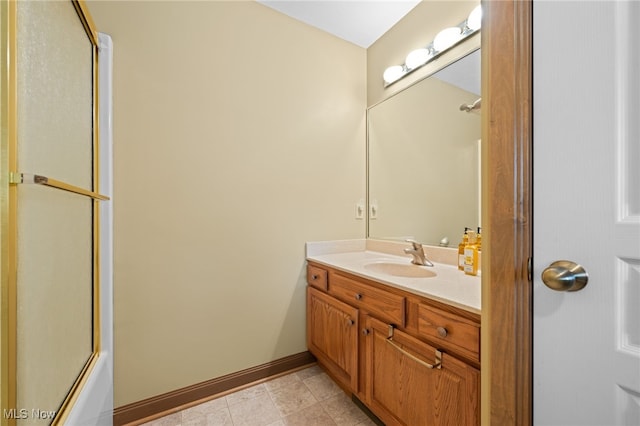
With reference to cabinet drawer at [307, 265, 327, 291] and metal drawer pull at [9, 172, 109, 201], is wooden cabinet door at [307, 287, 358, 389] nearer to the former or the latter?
cabinet drawer at [307, 265, 327, 291]

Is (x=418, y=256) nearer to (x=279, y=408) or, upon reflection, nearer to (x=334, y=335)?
(x=334, y=335)

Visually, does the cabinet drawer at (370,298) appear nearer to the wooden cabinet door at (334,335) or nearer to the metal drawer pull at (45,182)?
the wooden cabinet door at (334,335)

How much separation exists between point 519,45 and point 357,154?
4.76 ft

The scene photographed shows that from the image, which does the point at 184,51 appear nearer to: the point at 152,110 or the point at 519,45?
the point at 152,110

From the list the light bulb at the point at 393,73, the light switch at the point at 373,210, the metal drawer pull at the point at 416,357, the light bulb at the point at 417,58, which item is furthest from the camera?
the light switch at the point at 373,210

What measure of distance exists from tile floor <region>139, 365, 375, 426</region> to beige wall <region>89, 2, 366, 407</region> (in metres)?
0.15

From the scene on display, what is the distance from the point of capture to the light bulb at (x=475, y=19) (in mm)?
1325

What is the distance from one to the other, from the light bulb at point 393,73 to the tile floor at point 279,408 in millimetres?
2120

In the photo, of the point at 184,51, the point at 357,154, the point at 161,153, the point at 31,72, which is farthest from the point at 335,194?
the point at 31,72

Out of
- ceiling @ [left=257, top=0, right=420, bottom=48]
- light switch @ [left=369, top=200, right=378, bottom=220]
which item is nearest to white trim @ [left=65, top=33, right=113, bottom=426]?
ceiling @ [left=257, top=0, right=420, bottom=48]

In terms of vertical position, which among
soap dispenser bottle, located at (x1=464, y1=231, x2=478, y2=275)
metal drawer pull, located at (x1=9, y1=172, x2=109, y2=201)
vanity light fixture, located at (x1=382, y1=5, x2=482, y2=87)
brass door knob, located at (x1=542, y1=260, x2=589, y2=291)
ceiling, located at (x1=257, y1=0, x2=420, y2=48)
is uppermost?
ceiling, located at (x1=257, y1=0, x2=420, y2=48)

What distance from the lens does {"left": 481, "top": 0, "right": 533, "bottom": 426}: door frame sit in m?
0.65

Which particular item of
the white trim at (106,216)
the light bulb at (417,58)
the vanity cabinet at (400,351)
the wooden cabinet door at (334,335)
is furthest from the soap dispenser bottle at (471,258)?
the white trim at (106,216)

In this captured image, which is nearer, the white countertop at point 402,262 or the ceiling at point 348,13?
the white countertop at point 402,262
